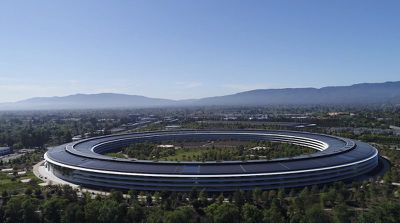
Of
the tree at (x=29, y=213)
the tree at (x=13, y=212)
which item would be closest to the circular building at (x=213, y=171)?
the tree at (x=29, y=213)

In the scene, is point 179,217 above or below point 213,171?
below

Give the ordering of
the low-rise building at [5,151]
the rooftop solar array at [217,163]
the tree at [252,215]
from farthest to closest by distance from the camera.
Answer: the low-rise building at [5,151]
the rooftop solar array at [217,163]
the tree at [252,215]

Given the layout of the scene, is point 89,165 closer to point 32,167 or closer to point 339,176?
point 32,167

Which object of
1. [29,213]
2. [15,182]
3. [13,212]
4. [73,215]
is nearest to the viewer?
[73,215]

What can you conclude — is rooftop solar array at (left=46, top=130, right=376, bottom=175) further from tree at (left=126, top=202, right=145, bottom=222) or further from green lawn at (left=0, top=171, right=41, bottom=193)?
tree at (left=126, top=202, right=145, bottom=222)

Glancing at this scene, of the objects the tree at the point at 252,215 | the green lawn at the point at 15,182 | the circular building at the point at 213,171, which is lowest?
the green lawn at the point at 15,182

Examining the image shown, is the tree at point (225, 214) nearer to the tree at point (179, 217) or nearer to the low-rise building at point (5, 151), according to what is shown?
the tree at point (179, 217)

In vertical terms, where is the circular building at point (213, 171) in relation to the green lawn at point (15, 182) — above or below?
above

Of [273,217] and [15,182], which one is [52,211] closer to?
[15,182]

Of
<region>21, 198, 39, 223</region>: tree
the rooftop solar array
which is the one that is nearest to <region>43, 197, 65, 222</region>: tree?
<region>21, 198, 39, 223</region>: tree

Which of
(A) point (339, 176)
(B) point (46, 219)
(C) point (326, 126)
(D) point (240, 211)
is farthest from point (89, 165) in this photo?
(C) point (326, 126)

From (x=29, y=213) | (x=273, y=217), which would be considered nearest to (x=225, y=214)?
(x=273, y=217)

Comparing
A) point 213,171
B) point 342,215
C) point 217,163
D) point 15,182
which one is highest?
point 217,163
